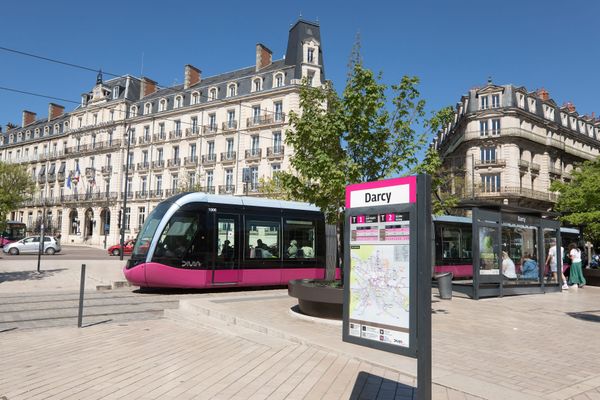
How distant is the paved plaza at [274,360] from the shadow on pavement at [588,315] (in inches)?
21.7

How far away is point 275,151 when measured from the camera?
1683 inches

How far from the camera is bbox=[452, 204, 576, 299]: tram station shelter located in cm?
1250

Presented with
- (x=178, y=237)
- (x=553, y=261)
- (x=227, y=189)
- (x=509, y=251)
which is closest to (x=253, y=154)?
(x=227, y=189)

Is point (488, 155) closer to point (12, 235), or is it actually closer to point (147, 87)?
point (147, 87)

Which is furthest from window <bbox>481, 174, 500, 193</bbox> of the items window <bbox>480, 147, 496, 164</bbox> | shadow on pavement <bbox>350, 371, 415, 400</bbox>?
shadow on pavement <bbox>350, 371, 415, 400</bbox>

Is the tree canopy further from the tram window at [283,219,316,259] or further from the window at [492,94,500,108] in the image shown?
the window at [492,94,500,108]

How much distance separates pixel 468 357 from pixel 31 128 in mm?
77587

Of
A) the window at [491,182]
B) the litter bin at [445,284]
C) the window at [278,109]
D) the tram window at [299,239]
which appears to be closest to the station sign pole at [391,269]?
the litter bin at [445,284]

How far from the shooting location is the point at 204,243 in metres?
12.2

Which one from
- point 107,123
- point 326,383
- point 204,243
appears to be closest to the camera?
point 326,383

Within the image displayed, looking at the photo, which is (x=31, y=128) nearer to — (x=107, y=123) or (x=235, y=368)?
(x=107, y=123)

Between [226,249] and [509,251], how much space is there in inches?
331

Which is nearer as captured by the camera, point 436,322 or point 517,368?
point 517,368

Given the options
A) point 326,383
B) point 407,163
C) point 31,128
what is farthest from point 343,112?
point 31,128
